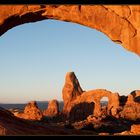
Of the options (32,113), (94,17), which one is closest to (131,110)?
(32,113)

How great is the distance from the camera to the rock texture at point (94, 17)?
40.7 feet

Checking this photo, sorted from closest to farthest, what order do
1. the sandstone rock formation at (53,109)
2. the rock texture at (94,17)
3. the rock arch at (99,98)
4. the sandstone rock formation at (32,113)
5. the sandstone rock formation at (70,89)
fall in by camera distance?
the rock texture at (94,17) → the sandstone rock formation at (32,113) → the rock arch at (99,98) → the sandstone rock formation at (53,109) → the sandstone rock formation at (70,89)

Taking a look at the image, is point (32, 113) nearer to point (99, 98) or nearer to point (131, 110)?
point (131, 110)

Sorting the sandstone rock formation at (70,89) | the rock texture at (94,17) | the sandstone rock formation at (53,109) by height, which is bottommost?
the sandstone rock formation at (53,109)

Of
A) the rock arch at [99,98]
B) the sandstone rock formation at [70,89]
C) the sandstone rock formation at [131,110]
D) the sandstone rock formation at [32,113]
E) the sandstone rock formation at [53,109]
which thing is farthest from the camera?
the sandstone rock formation at [70,89]

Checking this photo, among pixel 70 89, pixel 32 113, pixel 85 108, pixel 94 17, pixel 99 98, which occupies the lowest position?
pixel 32 113

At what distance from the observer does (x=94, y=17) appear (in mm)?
12742

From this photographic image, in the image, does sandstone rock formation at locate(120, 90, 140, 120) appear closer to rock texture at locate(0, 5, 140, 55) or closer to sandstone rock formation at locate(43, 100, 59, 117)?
sandstone rock formation at locate(43, 100, 59, 117)

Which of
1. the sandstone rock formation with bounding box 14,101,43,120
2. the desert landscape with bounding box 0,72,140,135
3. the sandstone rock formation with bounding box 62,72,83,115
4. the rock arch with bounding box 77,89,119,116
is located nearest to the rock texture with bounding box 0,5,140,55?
the desert landscape with bounding box 0,72,140,135

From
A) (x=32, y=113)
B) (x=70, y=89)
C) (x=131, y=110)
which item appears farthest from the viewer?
(x=70, y=89)

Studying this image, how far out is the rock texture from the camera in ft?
40.7

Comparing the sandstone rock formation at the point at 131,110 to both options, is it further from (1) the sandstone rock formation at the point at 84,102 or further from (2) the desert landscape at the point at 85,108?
(1) the sandstone rock formation at the point at 84,102

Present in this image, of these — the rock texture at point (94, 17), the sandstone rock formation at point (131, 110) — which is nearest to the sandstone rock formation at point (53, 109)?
the sandstone rock formation at point (131, 110)
